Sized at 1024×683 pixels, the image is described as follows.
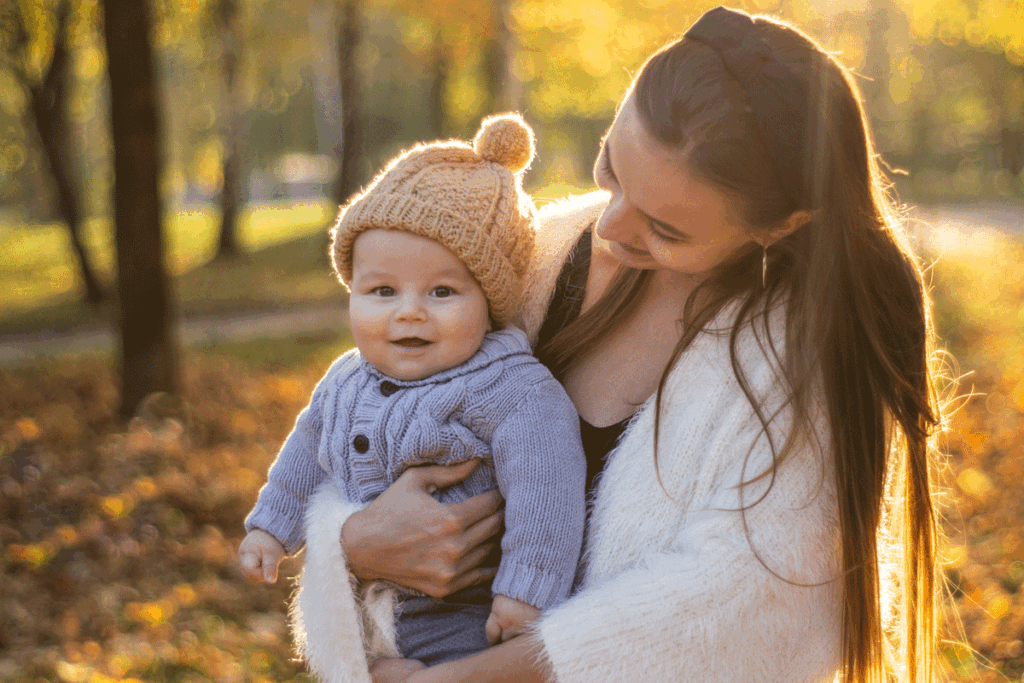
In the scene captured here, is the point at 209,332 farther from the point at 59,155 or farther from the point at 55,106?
the point at 55,106

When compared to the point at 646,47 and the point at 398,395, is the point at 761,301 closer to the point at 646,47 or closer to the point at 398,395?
the point at 398,395

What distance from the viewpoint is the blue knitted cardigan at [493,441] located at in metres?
1.87

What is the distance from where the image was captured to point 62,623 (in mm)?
4664

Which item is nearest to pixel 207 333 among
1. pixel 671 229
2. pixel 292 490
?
pixel 292 490

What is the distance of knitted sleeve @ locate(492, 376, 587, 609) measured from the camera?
1.85 m

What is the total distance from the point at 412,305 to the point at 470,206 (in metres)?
0.28

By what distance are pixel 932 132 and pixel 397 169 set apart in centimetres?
4254

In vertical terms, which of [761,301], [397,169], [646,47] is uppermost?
[646,47]

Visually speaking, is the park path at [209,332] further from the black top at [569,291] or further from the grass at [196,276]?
the black top at [569,291]

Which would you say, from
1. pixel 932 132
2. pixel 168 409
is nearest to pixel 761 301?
pixel 168 409

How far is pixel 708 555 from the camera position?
1633 millimetres

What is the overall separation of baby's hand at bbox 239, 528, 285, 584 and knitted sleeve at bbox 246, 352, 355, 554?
2cm

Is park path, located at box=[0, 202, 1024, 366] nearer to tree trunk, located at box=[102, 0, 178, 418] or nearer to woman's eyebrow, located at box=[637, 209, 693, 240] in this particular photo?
tree trunk, located at box=[102, 0, 178, 418]

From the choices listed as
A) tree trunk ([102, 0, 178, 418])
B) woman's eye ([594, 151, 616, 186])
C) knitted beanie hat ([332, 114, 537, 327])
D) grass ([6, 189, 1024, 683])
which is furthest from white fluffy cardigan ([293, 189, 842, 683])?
tree trunk ([102, 0, 178, 418])
